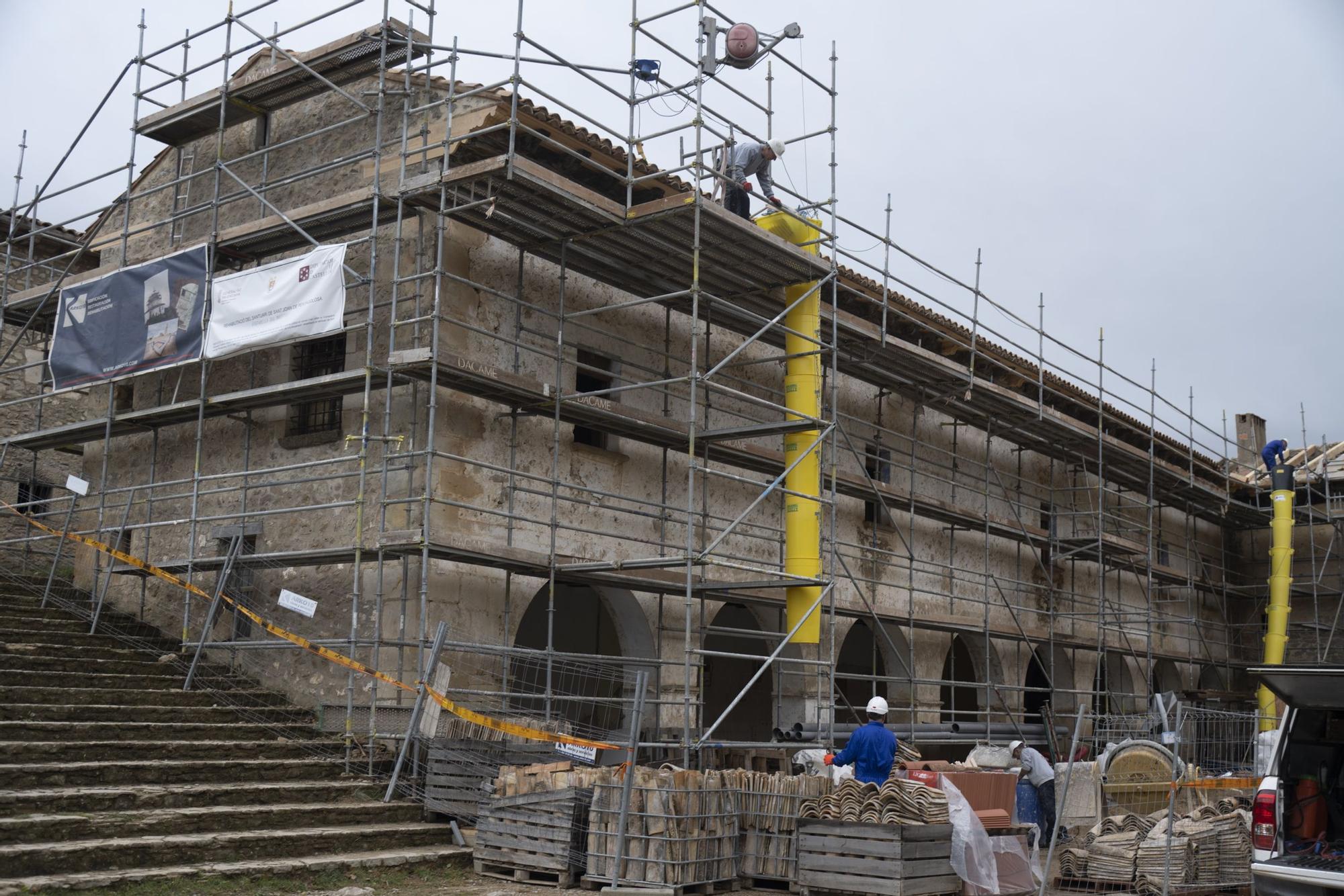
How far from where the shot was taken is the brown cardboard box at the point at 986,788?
1273cm

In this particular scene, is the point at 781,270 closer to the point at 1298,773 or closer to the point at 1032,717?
the point at 1298,773

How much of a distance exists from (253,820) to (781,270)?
814 centimetres

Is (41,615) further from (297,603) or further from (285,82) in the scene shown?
(285,82)

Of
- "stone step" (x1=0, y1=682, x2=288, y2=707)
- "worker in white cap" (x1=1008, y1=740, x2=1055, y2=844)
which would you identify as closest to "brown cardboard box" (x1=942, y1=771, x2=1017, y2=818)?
"worker in white cap" (x1=1008, y1=740, x2=1055, y2=844)

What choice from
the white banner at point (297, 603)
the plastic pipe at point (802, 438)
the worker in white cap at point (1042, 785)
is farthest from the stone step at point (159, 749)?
the worker in white cap at point (1042, 785)

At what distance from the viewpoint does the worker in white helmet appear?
15.1 metres

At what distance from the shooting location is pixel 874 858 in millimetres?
10438

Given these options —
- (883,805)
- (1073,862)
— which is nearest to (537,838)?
(883,805)

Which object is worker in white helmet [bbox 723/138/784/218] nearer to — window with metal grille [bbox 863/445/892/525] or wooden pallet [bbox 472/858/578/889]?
window with metal grille [bbox 863/445/892/525]

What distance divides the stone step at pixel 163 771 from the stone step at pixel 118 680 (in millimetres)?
1999

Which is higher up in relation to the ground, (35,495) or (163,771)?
(35,495)

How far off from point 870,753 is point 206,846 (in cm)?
520

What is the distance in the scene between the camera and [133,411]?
54.2 feet

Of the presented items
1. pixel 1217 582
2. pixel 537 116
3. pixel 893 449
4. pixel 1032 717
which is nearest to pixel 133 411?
pixel 537 116
